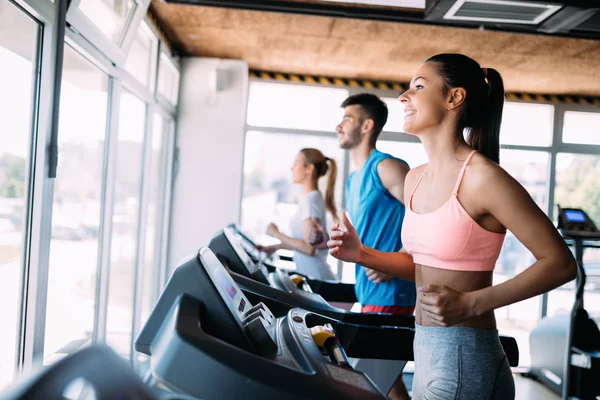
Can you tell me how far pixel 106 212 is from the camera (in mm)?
3295

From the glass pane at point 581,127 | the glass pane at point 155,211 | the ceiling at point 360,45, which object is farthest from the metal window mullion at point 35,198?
the glass pane at point 581,127

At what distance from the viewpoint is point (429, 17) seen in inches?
125

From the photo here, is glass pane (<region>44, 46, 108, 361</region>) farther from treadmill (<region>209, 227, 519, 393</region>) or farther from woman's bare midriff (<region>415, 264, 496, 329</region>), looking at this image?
woman's bare midriff (<region>415, 264, 496, 329</region>)

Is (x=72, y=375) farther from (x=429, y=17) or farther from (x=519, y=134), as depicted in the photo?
(x=519, y=134)

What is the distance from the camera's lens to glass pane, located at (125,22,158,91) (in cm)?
389

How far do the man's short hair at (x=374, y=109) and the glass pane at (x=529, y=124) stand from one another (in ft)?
13.4

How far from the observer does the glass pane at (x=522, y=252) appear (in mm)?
6613

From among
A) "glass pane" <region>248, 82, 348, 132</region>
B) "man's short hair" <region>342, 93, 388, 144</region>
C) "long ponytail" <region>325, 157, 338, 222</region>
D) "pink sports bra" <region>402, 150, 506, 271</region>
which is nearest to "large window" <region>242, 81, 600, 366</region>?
"glass pane" <region>248, 82, 348, 132</region>

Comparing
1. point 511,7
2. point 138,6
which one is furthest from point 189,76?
point 511,7

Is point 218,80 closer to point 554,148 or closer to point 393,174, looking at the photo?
point 393,174

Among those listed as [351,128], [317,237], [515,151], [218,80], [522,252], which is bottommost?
[522,252]

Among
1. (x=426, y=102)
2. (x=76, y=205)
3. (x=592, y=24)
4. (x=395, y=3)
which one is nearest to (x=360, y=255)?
(x=426, y=102)

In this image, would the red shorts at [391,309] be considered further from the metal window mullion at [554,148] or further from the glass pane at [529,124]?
the metal window mullion at [554,148]

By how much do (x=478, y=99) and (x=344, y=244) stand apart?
553 mm
